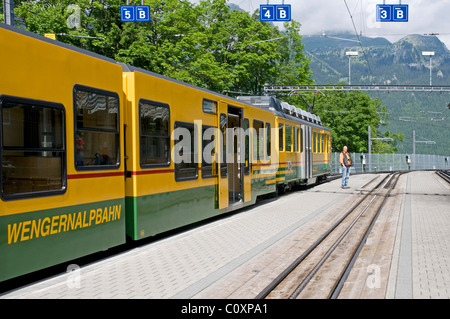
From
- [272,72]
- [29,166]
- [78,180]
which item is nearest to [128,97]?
[78,180]

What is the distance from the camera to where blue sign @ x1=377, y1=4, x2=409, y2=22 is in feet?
47.5

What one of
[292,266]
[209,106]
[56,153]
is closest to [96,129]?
[56,153]

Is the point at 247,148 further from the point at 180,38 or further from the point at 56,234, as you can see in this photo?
the point at 180,38

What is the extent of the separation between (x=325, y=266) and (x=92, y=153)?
3.74 meters

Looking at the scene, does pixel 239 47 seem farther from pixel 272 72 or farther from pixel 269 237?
pixel 269 237

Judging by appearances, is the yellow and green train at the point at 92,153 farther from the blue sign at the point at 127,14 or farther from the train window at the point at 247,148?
the blue sign at the point at 127,14

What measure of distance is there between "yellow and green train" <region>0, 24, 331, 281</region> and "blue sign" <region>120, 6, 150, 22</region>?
465 cm

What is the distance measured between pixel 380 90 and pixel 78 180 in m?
34.0

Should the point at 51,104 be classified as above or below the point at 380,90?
below

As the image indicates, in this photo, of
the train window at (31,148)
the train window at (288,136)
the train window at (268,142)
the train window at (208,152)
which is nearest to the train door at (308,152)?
the train window at (288,136)

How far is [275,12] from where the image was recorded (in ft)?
47.5

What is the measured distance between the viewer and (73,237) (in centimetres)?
652

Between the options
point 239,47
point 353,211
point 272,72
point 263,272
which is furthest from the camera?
point 272,72
